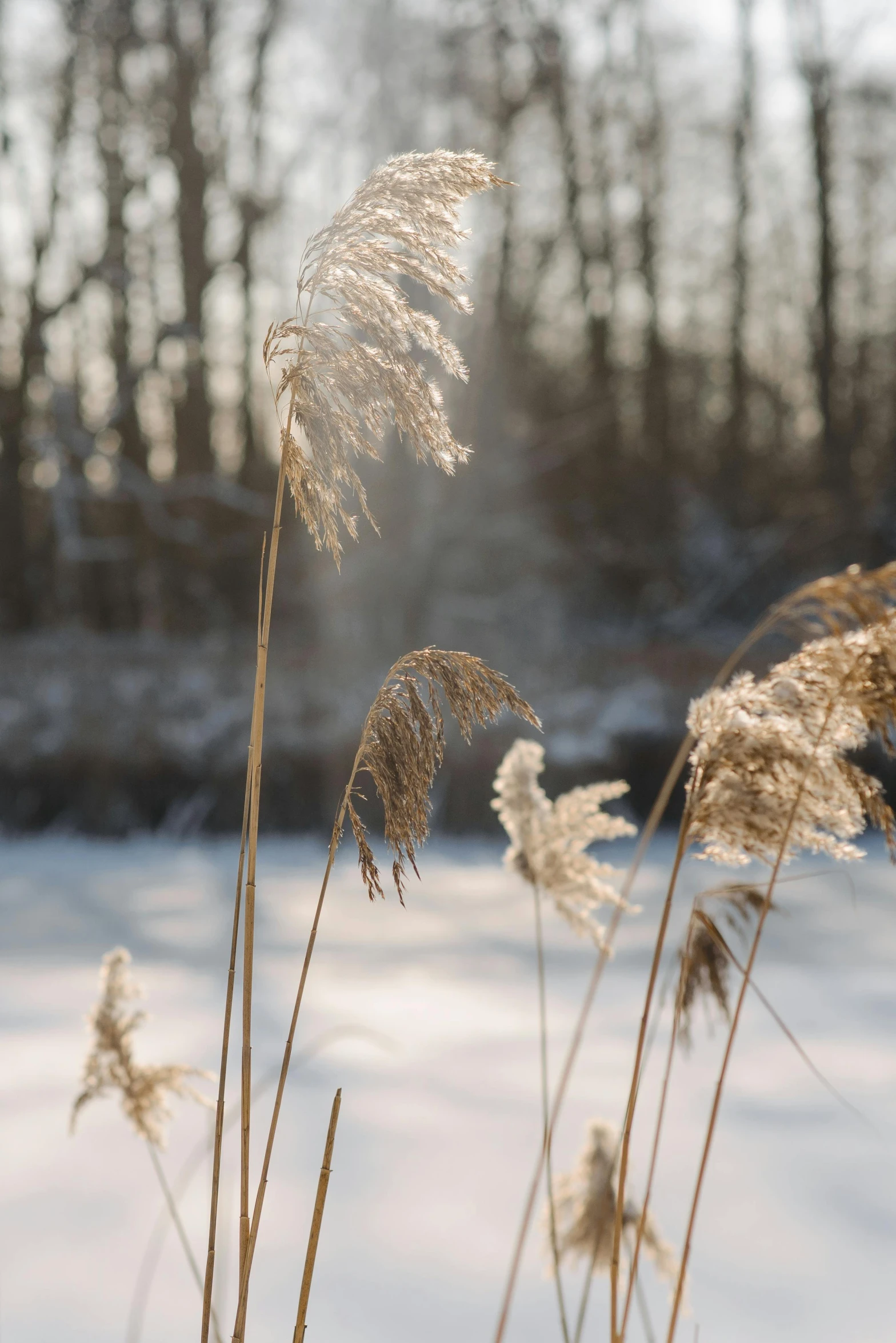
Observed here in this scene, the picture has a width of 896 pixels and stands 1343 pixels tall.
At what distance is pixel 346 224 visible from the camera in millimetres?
1056

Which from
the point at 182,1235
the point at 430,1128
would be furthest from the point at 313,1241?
the point at 430,1128

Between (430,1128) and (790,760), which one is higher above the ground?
(790,760)

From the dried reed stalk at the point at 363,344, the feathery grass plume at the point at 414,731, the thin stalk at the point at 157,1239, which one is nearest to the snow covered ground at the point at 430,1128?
the thin stalk at the point at 157,1239

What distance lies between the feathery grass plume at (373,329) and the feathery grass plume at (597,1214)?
36.9 inches

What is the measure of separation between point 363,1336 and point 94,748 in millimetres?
5861

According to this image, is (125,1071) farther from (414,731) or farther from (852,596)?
(852,596)

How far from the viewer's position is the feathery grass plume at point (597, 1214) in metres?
1.45

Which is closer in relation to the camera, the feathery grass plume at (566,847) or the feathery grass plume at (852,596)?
the feathery grass plume at (852,596)

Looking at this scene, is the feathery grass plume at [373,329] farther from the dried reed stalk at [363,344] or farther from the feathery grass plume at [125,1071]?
the feathery grass plume at [125,1071]

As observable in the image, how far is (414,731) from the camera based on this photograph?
1073 millimetres

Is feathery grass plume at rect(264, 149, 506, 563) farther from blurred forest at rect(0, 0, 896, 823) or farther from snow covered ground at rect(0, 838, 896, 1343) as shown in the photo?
blurred forest at rect(0, 0, 896, 823)

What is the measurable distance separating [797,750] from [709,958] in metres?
0.32

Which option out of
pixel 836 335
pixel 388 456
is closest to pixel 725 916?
pixel 388 456

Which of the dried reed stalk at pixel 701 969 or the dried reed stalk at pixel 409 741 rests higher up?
the dried reed stalk at pixel 409 741
